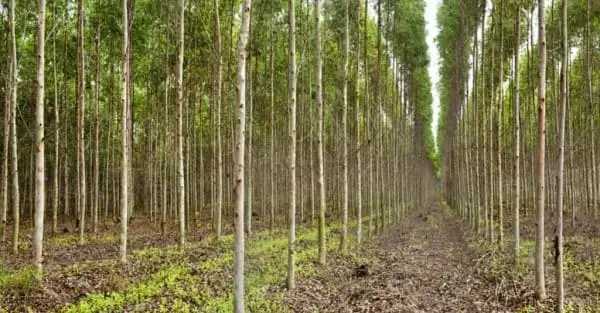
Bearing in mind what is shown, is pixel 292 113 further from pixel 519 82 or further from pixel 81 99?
pixel 519 82

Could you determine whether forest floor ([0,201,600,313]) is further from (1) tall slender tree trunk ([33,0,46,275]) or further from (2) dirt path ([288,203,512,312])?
(1) tall slender tree trunk ([33,0,46,275])

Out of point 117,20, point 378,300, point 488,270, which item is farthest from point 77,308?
point 117,20

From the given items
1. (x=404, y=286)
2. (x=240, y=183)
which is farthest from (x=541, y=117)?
(x=240, y=183)

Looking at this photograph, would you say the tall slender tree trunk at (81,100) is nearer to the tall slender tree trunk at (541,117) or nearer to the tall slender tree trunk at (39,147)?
the tall slender tree trunk at (39,147)

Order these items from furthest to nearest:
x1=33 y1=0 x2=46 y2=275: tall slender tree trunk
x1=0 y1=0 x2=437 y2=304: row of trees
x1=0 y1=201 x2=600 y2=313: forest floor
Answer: x1=0 y1=0 x2=437 y2=304: row of trees
x1=33 y1=0 x2=46 y2=275: tall slender tree trunk
x1=0 y1=201 x2=600 y2=313: forest floor

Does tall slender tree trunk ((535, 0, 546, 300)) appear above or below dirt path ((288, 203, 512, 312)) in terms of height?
above

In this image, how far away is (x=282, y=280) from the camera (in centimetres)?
1020

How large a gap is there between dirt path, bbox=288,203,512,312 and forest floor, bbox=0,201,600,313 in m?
0.02

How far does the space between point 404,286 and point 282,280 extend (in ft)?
8.71

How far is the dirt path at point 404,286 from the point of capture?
8.48 metres

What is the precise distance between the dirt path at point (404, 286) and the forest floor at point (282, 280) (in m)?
0.02

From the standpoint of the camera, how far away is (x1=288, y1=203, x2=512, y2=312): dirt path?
848 centimetres

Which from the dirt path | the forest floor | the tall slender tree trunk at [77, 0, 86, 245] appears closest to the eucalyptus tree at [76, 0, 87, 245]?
the tall slender tree trunk at [77, 0, 86, 245]

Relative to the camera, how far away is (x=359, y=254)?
47.3ft
